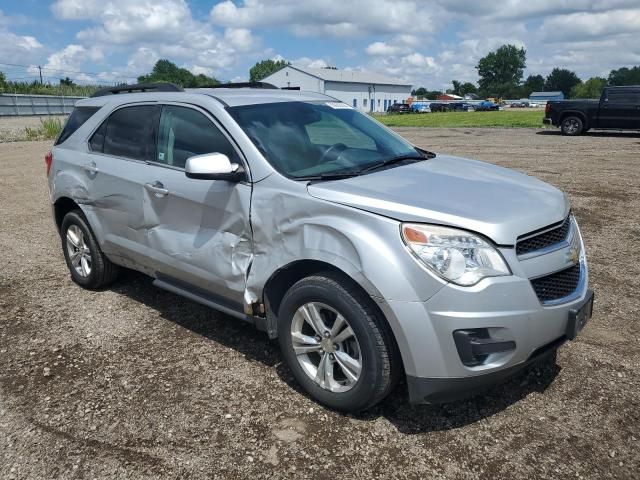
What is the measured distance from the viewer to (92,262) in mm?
5047

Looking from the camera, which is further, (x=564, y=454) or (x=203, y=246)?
(x=203, y=246)

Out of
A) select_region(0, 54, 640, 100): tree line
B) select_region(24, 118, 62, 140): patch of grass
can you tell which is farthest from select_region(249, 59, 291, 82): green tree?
select_region(24, 118, 62, 140): patch of grass

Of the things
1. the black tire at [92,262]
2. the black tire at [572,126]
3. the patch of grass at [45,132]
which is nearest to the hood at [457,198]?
the black tire at [92,262]

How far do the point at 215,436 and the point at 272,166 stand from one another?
5.24 ft

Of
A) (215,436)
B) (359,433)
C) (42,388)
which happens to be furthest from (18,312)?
(359,433)

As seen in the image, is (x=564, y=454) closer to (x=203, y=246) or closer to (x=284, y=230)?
(x=284, y=230)

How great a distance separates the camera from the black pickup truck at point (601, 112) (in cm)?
1920

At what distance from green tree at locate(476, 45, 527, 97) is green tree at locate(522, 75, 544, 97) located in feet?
9.72

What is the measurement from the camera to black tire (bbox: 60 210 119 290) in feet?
16.3

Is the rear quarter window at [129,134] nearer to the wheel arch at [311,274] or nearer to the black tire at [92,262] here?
the black tire at [92,262]

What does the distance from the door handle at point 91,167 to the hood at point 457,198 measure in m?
2.36

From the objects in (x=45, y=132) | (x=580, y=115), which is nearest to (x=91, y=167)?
(x=580, y=115)

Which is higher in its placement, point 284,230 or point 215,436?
point 284,230

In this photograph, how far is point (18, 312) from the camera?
4.87 metres
